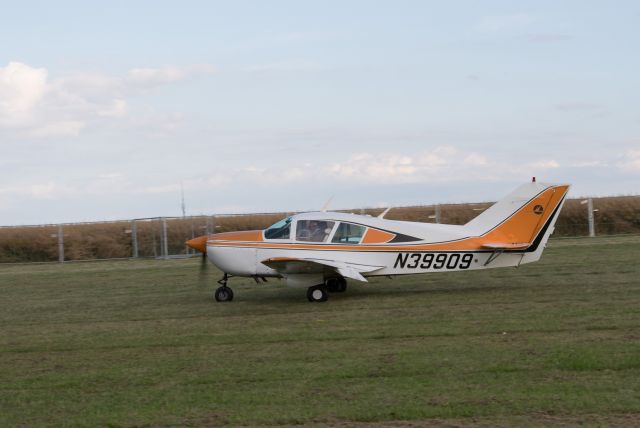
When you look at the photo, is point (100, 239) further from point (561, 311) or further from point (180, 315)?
point (561, 311)

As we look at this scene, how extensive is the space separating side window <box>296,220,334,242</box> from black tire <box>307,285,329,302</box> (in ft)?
A: 3.04

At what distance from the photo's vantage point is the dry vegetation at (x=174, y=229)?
3269cm

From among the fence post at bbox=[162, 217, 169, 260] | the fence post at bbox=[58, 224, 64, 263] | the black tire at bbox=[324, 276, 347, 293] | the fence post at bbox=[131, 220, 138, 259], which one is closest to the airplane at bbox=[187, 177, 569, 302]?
the black tire at bbox=[324, 276, 347, 293]

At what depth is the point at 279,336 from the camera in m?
11.3

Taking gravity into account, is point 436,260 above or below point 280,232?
below

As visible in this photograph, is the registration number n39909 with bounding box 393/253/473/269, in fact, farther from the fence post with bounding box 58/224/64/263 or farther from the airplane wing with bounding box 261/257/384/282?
the fence post with bounding box 58/224/64/263

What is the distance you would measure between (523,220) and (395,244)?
2.44m

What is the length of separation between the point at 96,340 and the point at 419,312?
5.00 metres

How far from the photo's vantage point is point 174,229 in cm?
3272

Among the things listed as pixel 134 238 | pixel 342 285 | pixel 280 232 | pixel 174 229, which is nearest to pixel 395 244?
pixel 342 285

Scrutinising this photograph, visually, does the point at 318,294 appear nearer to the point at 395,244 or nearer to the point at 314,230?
the point at 314,230

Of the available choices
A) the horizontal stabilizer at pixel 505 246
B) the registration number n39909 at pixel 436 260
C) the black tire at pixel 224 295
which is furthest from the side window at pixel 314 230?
the horizontal stabilizer at pixel 505 246

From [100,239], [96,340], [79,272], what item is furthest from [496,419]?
[100,239]

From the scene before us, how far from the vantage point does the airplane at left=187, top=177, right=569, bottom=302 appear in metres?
15.2
